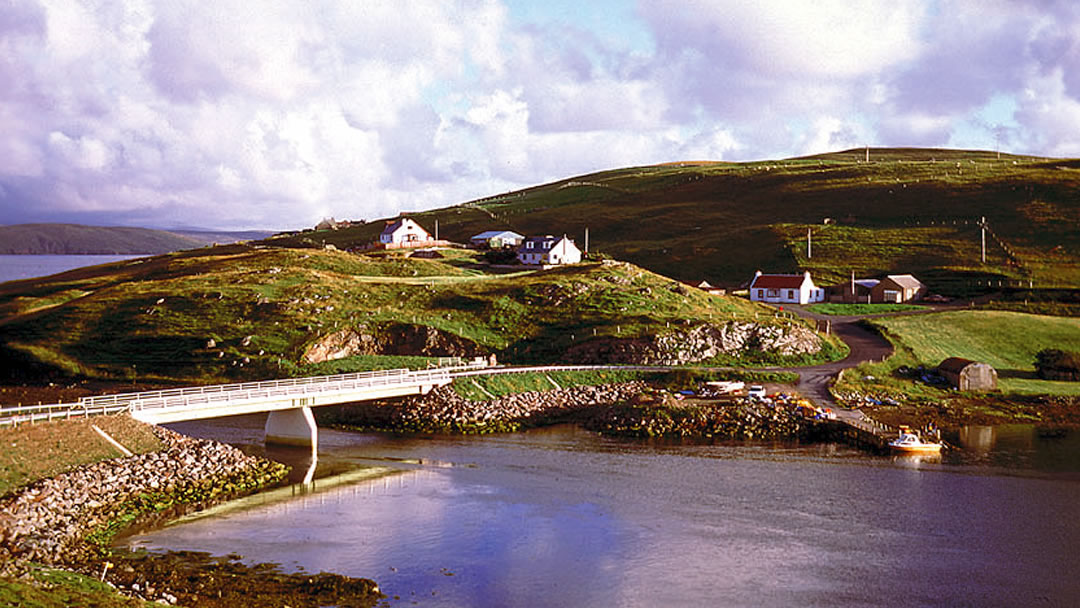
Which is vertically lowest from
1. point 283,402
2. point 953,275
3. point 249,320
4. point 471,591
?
point 471,591

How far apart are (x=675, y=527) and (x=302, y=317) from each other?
200 ft

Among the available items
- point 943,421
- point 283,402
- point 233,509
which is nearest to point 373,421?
point 283,402

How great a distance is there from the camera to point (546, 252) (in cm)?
14788

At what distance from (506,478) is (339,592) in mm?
21762

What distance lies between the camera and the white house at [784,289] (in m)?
128

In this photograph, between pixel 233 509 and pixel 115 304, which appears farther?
pixel 115 304

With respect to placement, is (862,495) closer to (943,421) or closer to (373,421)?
(943,421)

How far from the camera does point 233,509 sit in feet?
169

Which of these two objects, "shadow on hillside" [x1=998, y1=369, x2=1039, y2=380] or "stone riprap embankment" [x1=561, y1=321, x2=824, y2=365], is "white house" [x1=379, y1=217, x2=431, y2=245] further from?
"shadow on hillside" [x1=998, y1=369, x2=1039, y2=380]

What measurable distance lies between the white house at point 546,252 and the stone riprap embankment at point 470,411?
64.6 meters

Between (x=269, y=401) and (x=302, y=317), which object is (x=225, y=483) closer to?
(x=269, y=401)

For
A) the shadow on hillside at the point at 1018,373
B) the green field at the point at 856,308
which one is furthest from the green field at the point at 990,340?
the green field at the point at 856,308

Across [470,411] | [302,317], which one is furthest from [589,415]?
[302,317]

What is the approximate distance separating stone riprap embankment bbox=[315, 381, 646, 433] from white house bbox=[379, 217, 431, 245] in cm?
9401
